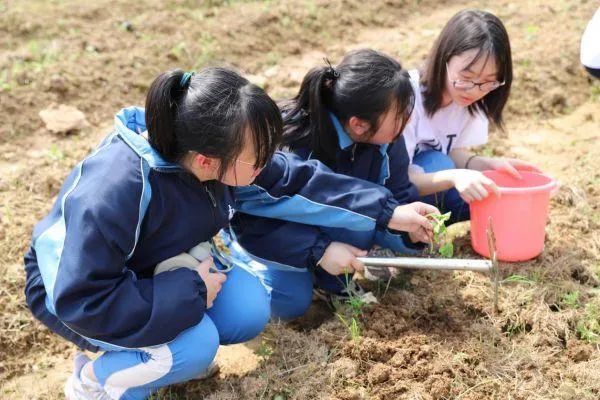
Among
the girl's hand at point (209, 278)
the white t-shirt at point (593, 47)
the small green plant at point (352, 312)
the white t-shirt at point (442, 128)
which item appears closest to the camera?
the girl's hand at point (209, 278)

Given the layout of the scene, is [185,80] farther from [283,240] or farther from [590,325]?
[590,325]

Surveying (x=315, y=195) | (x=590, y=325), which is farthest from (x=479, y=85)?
(x=590, y=325)

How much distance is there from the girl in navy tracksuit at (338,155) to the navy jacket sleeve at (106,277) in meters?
0.54

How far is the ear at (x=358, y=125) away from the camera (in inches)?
86.5

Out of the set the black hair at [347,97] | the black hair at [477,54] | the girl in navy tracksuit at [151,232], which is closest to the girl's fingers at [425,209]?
the black hair at [347,97]

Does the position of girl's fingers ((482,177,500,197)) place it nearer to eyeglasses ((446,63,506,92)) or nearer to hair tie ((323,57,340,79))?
eyeglasses ((446,63,506,92))

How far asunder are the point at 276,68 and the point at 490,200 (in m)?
2.49

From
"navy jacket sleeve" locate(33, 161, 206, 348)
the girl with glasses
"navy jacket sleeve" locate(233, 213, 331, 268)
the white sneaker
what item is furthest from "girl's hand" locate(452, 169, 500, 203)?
the white sneaker

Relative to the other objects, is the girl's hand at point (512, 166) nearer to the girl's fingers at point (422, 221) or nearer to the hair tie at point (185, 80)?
the girl's fingers at point (422, 221)

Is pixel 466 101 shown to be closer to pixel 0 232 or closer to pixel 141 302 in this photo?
pixel 141 302

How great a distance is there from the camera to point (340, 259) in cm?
219

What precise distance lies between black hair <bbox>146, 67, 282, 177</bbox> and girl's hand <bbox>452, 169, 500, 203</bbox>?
0.90 m

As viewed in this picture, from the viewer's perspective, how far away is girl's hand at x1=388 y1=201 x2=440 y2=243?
7.11 feet

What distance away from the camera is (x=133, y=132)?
176 cm
